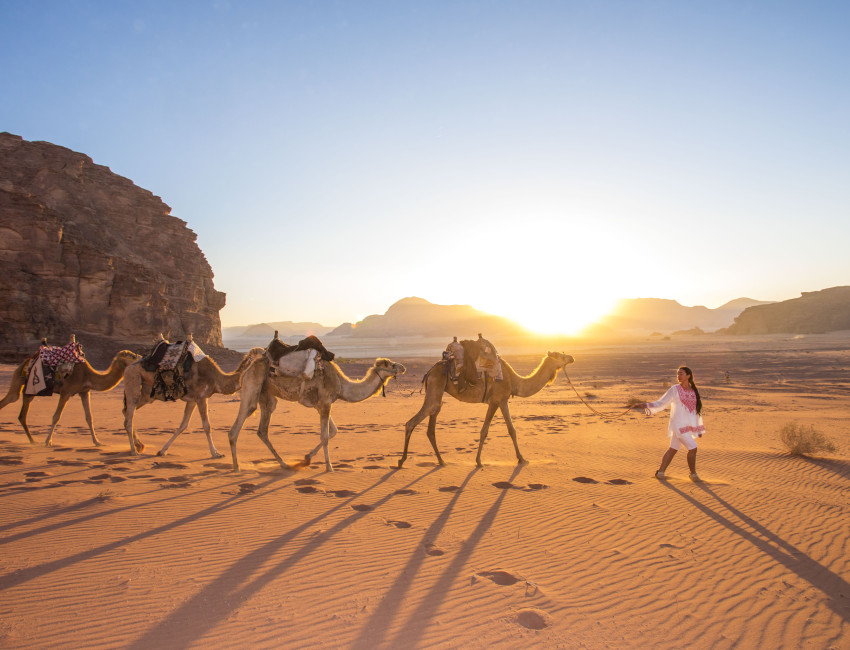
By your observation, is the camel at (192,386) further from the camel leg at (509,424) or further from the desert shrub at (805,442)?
the desert shrub at (805,442)

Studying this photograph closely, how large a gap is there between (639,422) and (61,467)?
16.6 m

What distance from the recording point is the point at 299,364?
354 inches

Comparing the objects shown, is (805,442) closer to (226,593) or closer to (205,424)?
(226,593)

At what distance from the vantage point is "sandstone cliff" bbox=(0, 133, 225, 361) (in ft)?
121

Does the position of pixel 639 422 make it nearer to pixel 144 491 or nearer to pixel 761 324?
pixel 144 491

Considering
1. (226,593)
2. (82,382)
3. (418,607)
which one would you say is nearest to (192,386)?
(82,382)

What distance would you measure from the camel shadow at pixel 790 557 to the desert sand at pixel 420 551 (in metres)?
0.03

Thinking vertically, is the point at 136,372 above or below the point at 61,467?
above

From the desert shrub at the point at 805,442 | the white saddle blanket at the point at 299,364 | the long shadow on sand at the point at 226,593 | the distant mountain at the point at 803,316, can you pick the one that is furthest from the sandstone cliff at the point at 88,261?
the distant mountain at the point at 803,316

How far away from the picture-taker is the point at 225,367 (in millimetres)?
45062

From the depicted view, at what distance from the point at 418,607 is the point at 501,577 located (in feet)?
3.47

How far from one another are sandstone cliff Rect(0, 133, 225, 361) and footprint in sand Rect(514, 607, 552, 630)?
42.2 m

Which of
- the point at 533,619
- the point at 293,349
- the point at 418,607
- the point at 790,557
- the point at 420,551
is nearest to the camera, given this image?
the point at 533,619

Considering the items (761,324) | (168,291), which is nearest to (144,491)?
(168,291)
